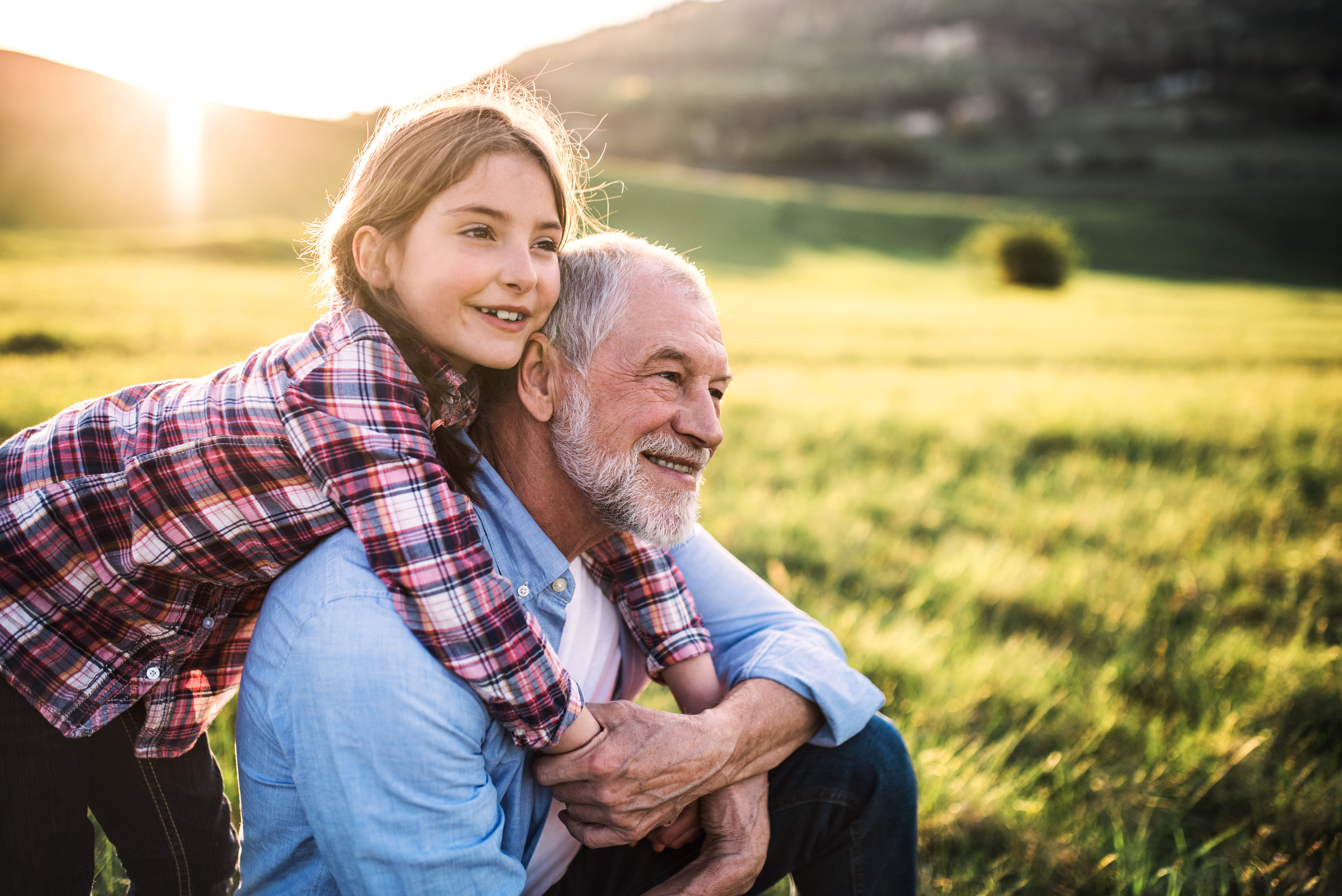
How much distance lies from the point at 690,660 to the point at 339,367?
1.21 meters

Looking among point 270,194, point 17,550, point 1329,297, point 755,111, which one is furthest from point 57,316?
point 755,111

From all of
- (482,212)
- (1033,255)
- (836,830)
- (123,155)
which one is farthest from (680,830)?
(1033,255)

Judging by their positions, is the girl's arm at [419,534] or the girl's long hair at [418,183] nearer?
the girl's arm at [419,534]

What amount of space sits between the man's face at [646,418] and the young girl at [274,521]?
0.16 metres

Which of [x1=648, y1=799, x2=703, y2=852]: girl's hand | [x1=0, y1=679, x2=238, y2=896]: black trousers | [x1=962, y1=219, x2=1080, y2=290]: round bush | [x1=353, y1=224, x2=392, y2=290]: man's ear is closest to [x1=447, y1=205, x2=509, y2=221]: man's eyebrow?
[x1=353, y1=224, x2=392, y2=290]: man's ear

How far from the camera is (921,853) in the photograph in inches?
107

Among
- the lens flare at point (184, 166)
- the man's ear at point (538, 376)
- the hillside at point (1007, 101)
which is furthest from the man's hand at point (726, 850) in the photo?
the hillside at point (1007, 101)

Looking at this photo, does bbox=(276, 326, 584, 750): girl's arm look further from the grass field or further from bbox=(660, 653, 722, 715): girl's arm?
the grass field

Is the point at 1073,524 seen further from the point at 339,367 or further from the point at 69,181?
the point at 69,181

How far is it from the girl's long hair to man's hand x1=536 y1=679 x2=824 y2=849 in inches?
26.6

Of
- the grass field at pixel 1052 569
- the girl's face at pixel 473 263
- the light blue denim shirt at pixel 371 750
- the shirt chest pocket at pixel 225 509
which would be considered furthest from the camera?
the grass field at pixel 1052 569

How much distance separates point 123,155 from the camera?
31.0m

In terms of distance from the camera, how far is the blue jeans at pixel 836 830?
82.4 inches

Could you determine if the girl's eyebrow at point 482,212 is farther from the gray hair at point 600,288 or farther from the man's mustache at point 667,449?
the man's mustache at point 667,449
